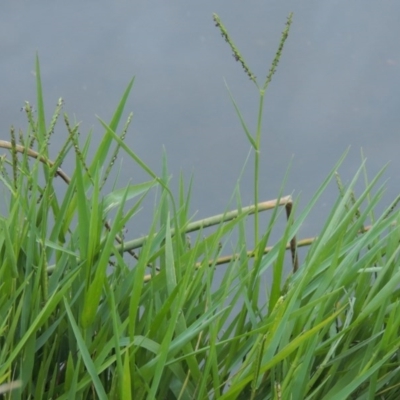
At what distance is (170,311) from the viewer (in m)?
0.48

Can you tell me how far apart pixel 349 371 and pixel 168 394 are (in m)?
0.10

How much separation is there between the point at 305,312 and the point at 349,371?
0.14ft

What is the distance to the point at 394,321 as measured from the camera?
0.44 metres

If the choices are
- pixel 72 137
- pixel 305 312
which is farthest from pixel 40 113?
pixel 305 312

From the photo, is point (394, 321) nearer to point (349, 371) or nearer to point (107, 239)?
point (349, 371)

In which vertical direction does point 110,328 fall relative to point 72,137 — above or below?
below

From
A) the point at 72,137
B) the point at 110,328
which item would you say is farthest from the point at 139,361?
the point at 72,137

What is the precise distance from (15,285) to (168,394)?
0.11 meters

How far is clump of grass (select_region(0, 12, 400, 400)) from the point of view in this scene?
0.43 m

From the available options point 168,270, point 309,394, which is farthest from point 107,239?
point 309,394

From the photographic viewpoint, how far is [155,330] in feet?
1.46

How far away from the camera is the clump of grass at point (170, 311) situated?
16.7 inches

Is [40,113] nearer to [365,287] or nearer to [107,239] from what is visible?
[107,239]

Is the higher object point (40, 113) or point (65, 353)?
point (40, 113)
